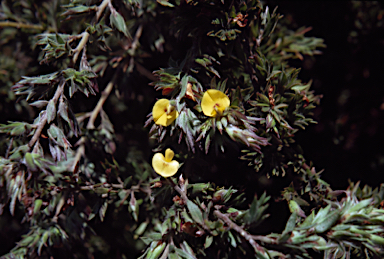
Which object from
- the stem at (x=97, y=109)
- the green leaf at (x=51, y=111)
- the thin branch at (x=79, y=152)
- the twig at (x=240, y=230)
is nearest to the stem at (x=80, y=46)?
the green leaf at (x=51, y=111)

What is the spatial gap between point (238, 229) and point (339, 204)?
65cm

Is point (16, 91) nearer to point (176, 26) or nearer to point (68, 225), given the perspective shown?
A: point (68, 225)

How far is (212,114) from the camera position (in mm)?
1337

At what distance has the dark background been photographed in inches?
84.6

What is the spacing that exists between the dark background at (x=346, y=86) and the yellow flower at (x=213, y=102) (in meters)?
0.98

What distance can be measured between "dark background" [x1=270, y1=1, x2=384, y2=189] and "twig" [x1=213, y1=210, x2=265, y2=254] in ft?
3.42

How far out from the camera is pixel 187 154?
1.58 meters

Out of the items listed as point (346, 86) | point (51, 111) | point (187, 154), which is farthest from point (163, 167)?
point (346, 86)

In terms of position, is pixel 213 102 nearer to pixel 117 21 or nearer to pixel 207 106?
pixel 207 106

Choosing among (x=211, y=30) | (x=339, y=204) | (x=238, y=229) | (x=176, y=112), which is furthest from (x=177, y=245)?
(x=211, y=30)

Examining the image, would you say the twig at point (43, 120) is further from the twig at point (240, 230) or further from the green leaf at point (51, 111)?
the twig at point (240, 230)

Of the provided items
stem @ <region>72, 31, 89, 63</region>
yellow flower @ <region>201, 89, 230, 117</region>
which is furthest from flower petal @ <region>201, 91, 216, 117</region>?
stem @ <region>72, 31, 89, 63</region>

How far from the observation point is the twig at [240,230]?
1.14 metres

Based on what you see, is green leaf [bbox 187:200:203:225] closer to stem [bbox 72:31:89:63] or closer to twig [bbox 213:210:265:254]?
twig [bbox 213:210:265:254]
